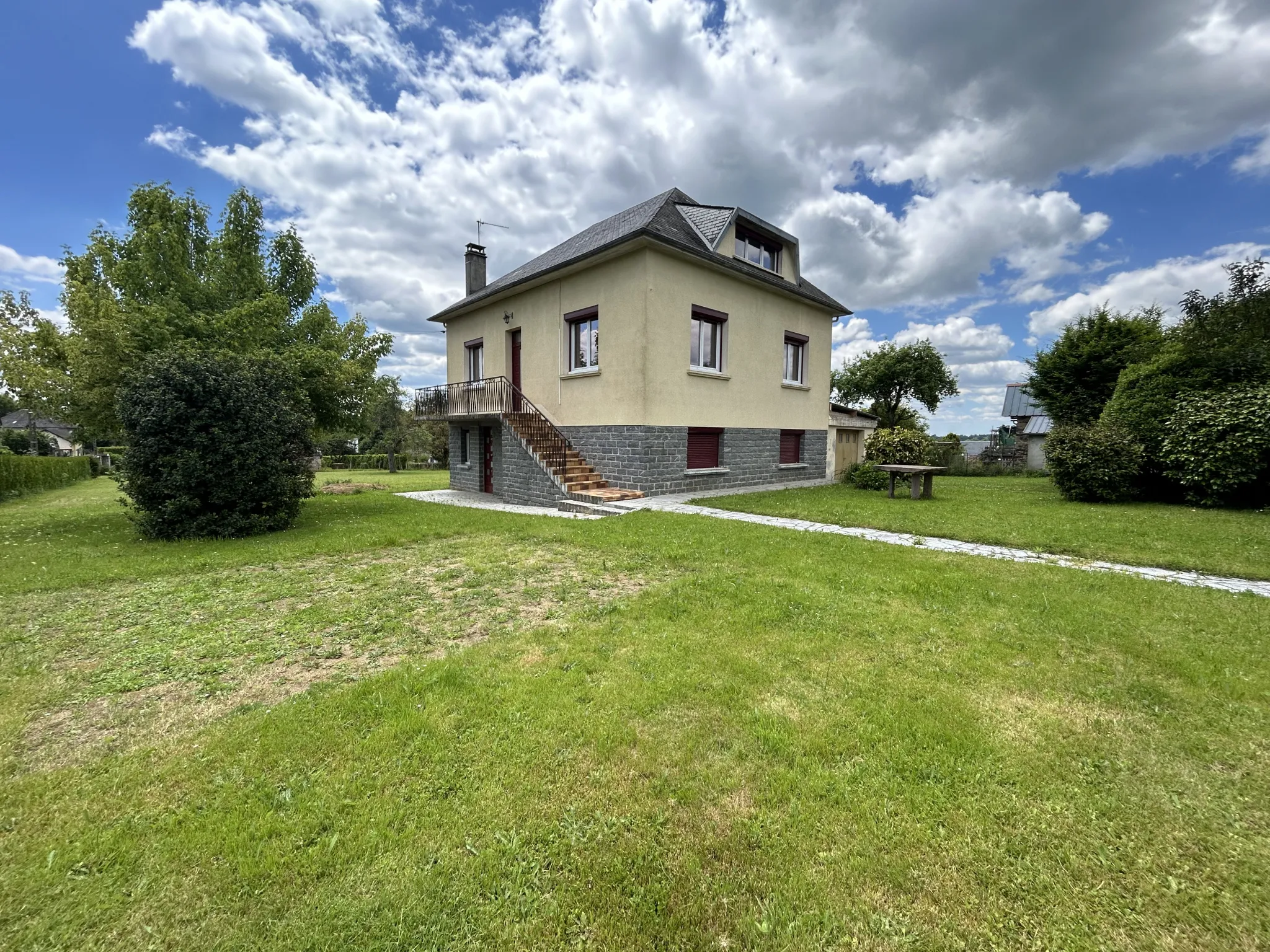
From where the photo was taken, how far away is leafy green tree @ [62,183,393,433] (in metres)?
9.81

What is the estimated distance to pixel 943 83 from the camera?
1009 cm

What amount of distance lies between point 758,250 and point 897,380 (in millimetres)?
20480

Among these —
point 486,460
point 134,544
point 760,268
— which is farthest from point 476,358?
point 134,544

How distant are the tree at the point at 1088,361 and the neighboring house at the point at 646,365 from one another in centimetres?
1096

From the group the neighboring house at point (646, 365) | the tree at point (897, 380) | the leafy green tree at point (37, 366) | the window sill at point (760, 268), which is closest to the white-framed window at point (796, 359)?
the neighboring house at point (646, 365)

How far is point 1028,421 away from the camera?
94.4 feet

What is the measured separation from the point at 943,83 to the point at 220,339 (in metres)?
16.2

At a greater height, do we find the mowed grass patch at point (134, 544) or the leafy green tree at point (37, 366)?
the leafy green tree at point (37, 366)

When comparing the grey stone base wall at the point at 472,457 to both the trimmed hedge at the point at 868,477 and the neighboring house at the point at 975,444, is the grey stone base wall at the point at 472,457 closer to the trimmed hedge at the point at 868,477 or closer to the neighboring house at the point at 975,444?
the trimmed hedge at the point at 868,477

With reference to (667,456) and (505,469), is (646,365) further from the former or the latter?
(505,469)

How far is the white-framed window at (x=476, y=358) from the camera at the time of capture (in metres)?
16.5

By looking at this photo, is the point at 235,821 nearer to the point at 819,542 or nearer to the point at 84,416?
the point at 819,542

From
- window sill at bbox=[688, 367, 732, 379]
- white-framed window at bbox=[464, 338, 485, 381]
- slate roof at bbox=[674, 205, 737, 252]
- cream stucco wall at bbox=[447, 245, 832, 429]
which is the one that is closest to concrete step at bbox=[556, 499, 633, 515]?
cream stucco wall at bbox=[447, 245, 832, 429]

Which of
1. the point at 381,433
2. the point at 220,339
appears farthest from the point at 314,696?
the point at 381,433
